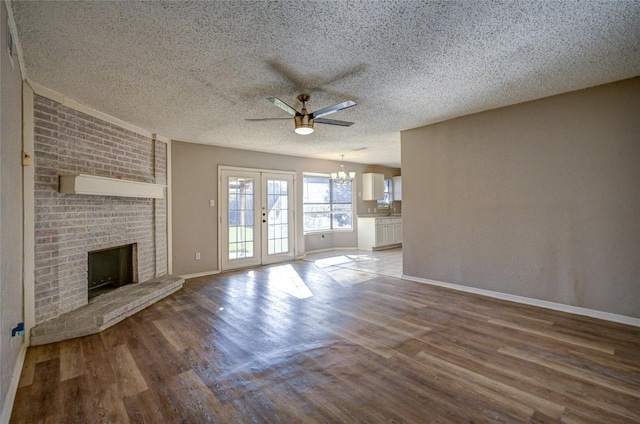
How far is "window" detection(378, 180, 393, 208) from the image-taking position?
29.9ft

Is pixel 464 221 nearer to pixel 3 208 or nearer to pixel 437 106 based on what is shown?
pixel 437 106

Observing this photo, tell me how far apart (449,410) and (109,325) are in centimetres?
328

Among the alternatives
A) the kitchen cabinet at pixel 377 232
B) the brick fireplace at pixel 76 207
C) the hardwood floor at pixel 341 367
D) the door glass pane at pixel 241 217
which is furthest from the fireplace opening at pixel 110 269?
the kitchen cabinet at pixel 377 232

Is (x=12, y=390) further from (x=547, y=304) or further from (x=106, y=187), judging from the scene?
(x=547, y=304)

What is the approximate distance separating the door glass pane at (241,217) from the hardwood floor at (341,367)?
7.27ft

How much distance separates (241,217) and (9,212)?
3824 mm

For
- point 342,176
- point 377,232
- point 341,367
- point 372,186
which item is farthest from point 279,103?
point 372,186

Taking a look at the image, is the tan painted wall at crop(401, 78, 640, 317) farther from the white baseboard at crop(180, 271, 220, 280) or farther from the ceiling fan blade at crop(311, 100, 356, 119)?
the white baseboard at crop(180, 271, 220, 280)

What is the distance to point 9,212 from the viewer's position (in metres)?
2.05

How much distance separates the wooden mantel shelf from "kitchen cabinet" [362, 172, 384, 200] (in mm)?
5454

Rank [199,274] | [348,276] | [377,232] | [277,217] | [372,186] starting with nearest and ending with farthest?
[348,276]
[199,274]
[277,217]
[377,232]
[372,186]

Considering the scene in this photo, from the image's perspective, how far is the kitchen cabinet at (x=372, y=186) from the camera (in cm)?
829

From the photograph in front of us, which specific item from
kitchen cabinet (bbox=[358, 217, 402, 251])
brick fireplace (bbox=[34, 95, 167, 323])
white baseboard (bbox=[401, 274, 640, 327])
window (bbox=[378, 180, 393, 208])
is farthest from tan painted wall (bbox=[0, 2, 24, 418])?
window (bbox=[378, 180, 393, 208])

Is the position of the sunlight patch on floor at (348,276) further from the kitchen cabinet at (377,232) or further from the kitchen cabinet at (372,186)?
the kitchen cabinet at (372,186)
